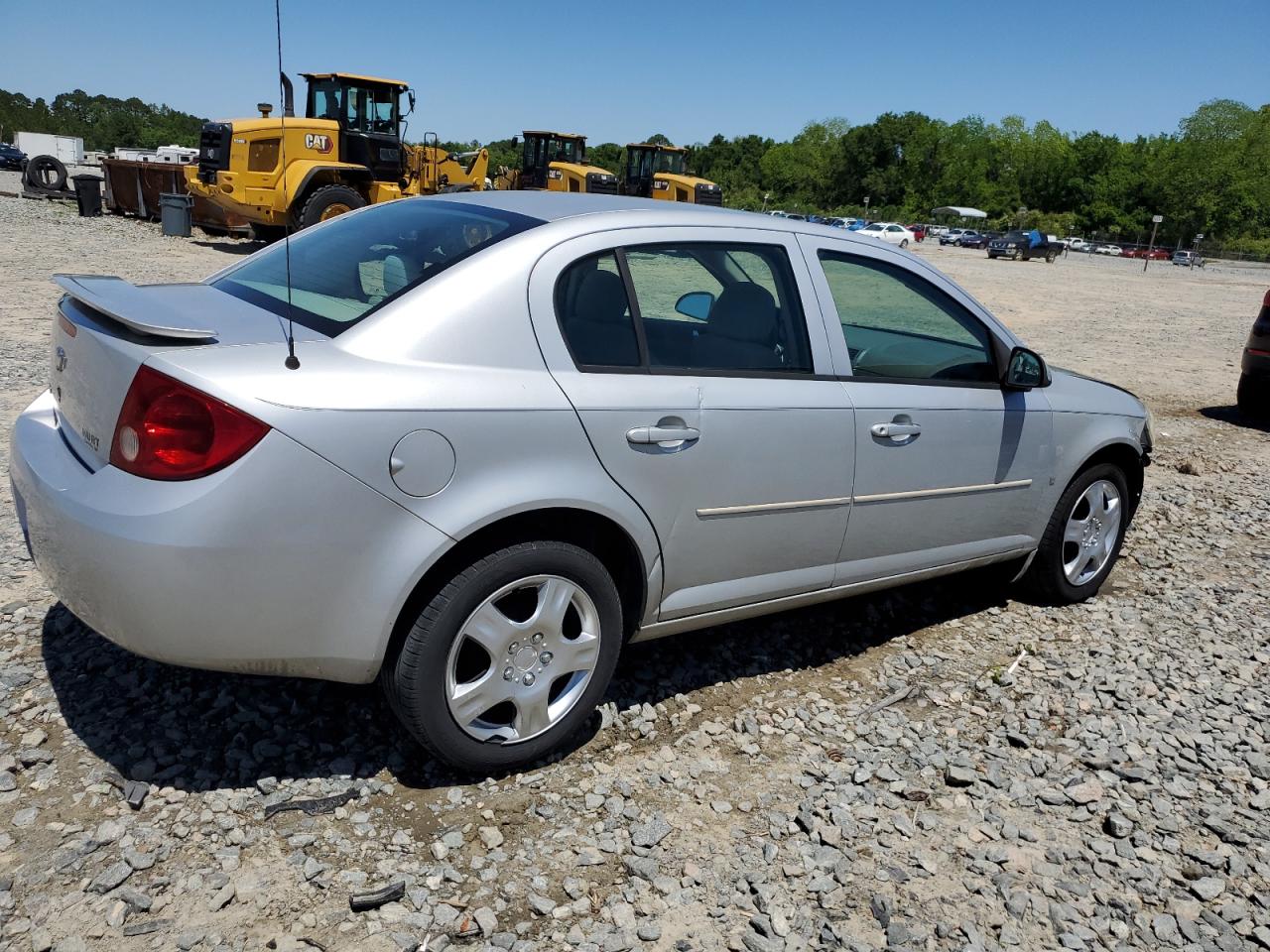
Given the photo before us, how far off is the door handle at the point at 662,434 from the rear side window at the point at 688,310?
21 centimetres

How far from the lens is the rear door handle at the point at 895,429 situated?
3.72 meters

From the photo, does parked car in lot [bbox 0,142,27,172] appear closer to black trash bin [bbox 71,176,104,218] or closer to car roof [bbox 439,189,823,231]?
black trash bin [bbox 71,176,104,218]

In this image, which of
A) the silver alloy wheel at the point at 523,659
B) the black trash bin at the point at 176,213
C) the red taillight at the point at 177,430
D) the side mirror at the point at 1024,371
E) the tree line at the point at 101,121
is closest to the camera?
the red taillight at the point at 177,430

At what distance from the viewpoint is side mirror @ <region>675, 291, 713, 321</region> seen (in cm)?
377

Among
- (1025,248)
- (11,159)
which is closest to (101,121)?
(11,159)

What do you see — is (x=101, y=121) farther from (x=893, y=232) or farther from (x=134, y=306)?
(x=134, y=306)

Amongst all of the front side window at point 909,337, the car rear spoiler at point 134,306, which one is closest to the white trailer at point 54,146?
the car rear spoiler at point 134,306

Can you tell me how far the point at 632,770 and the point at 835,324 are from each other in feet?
5.73

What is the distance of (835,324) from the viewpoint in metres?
3.71

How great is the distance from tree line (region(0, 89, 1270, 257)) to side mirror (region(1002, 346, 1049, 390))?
87.7 m

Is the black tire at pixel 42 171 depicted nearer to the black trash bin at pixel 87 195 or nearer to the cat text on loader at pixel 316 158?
the black trash bin at pixel 87 195

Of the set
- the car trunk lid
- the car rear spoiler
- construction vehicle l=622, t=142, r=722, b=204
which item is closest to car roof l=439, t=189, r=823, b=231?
the car trunk lid

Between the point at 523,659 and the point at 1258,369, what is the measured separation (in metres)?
9.88

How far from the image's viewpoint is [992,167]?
131 meters
